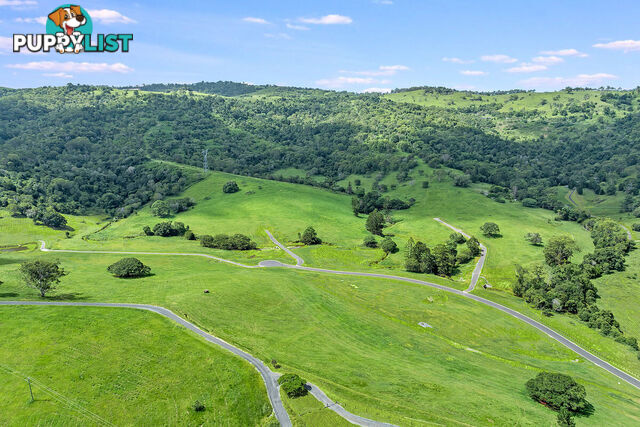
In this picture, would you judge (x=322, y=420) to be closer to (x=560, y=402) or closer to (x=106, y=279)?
(x=560, y=402)

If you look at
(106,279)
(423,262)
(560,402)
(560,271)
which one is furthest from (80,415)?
(560,271)

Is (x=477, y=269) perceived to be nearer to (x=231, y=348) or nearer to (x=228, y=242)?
(x=228, y=242)

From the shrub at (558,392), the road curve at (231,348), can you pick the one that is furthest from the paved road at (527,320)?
the road curve at (231,348)

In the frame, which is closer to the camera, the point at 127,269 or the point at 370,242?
the point at 127,269

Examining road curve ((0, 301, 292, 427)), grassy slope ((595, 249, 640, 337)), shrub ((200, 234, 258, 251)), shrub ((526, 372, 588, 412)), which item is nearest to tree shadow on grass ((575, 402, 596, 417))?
shrub ((526, 372, 588, 412))

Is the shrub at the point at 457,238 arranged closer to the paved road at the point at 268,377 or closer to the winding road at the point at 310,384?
the winding road at the point at 310,384

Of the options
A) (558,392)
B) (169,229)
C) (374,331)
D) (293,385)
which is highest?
(558,392)

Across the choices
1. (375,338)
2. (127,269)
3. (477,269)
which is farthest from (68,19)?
(477,269)
